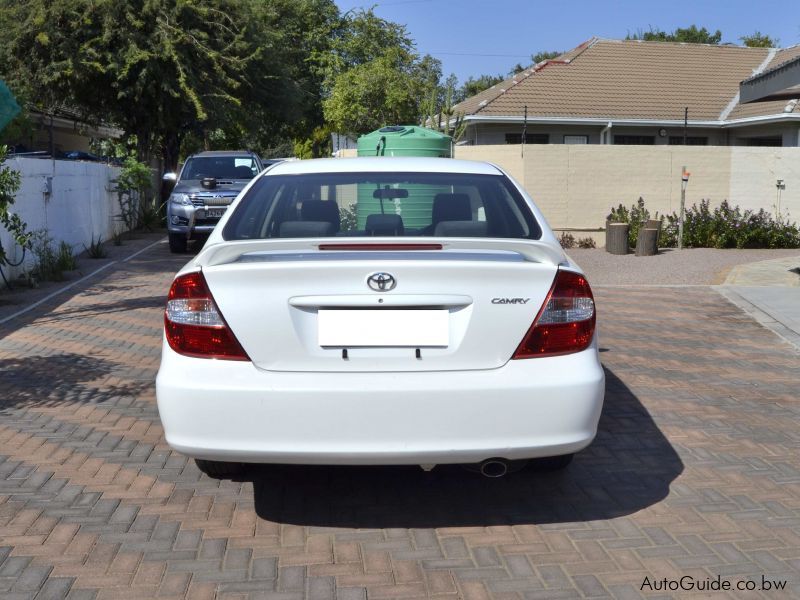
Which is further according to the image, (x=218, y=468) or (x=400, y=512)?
(x=218, y=468)

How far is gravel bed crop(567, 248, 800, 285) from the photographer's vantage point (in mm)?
13633

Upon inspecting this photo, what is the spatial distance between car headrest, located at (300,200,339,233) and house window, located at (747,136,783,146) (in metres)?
24.1

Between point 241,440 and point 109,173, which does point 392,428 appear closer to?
point 241,440

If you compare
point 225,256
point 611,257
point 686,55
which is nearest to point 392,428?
point 225,256

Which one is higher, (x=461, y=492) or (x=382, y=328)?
(x=382, y=328)

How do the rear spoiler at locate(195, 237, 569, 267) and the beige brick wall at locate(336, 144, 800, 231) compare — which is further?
the beige brick wall at locate(336, 144, 800, 231)

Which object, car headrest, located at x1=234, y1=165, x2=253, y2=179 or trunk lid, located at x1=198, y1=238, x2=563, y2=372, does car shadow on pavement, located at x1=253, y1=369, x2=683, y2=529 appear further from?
car headrest, located at x1=234, y1=165, x2=253, y2=179

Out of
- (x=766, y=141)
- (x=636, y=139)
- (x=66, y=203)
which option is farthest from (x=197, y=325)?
(x=766, y=141)

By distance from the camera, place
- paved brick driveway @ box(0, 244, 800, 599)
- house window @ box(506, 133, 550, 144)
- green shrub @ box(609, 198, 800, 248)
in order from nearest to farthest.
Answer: paved brick driveway @ box(0, 244, 800, 599) < green shrub @ box(609, 198, 800, 248) < house window @ box(506, 133, 550, 144)

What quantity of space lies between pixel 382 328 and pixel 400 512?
43.1 inches

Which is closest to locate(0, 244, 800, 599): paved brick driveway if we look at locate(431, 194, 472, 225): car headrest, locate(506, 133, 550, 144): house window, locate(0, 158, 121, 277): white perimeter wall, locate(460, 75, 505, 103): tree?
locate(431, 194, 472, 225): car headrest

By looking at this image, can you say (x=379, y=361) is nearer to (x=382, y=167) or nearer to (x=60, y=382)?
(x=382, y=167)

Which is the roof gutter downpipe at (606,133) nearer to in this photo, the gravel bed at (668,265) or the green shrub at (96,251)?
the gravel bed at (668,265)

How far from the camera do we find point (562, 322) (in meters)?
3.92
